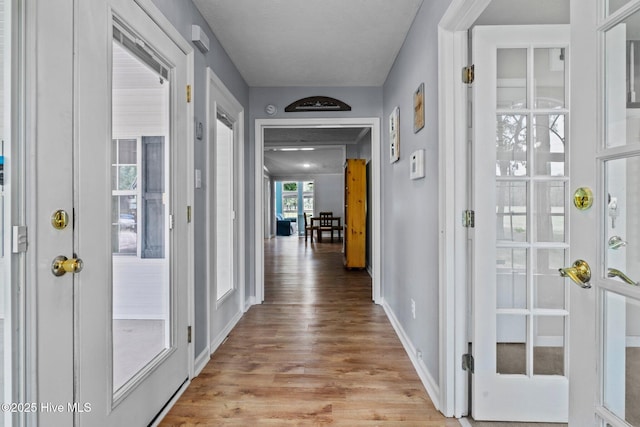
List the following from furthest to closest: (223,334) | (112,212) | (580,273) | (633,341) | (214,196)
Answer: (223,334), (214,196), (112,212), (580,273), (633,341)

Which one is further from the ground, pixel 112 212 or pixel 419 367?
pixel 112 212

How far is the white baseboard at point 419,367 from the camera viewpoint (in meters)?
1.82

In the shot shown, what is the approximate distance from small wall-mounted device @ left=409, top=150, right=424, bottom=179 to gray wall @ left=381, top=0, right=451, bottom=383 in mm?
45

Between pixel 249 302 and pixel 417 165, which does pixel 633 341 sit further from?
pixel 249 302

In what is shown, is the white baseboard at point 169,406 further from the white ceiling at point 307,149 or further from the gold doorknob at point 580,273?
the white ceiling at point 307,149

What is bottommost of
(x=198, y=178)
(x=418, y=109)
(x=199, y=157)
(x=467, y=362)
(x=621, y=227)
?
(x=467, y=362)

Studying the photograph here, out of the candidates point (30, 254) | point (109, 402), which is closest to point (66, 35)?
point (30, 254)

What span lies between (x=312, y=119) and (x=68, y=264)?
292 cm

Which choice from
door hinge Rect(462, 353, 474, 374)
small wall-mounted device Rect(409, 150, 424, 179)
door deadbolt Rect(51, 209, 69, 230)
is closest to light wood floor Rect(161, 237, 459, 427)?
door hinge Rect(462, 353, 474, 374)

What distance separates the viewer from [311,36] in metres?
2.61

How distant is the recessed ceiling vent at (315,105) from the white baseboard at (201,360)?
254cm

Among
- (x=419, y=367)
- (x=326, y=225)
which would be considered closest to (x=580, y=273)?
(x=419, y=367)

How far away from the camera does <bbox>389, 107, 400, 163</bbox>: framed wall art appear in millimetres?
2844

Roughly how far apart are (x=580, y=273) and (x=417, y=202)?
1.43m
